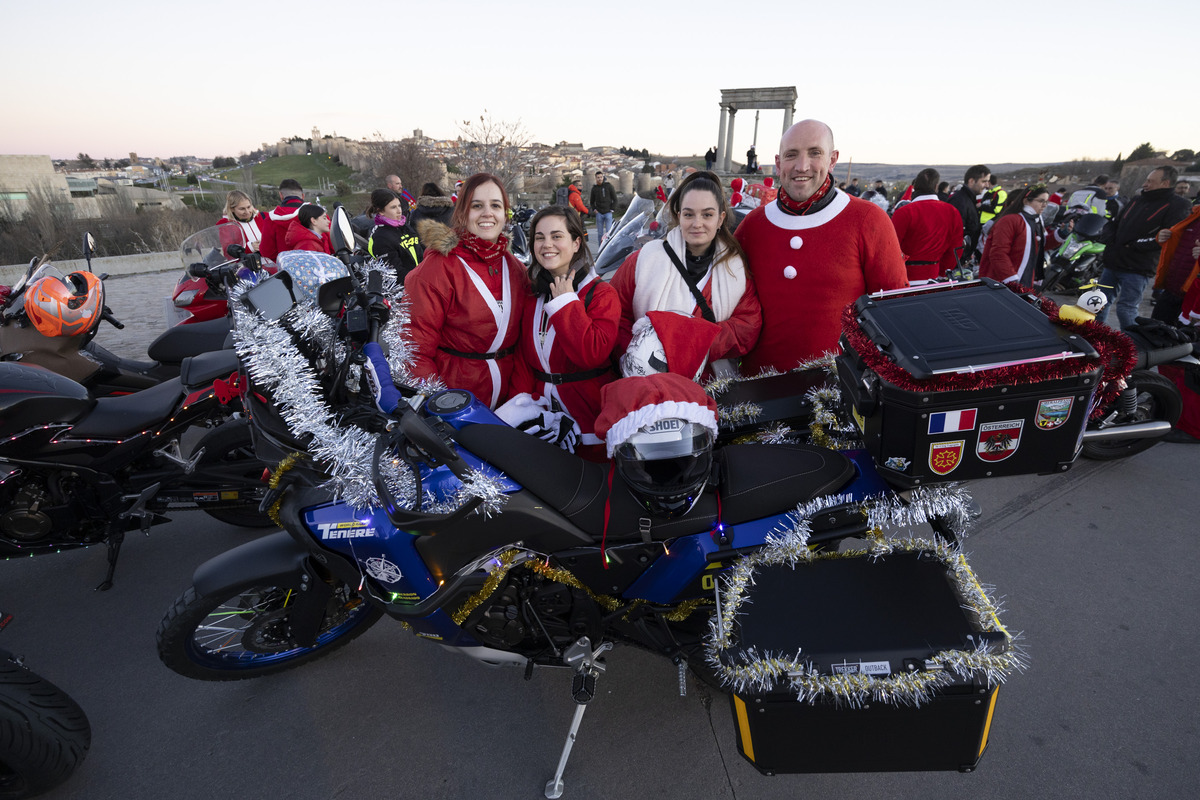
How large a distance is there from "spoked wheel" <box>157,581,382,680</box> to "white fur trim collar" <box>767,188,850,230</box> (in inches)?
96.8

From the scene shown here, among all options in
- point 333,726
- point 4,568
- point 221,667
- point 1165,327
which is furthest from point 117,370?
point 1165,327

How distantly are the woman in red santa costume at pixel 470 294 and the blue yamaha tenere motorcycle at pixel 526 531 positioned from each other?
714 millimetres

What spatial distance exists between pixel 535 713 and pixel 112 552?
93.0 inches

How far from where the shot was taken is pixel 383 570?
1877mm

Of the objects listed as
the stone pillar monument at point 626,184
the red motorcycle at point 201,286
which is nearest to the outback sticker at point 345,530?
the red motorcycle at point 201,286

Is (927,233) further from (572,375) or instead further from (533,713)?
(533,713)

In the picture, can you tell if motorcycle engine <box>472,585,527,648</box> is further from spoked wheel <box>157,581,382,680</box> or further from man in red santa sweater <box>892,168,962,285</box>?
man in red santa sweater <box>892,168,962,285</box>

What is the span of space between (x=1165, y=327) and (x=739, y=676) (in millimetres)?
3719

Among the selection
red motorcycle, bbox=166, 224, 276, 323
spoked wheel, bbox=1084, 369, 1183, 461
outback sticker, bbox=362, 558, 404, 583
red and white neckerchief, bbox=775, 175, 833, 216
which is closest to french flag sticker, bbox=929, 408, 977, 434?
red and white neckerchief, bbox=775, 175, 833, 216

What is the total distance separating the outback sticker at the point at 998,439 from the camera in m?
1.55

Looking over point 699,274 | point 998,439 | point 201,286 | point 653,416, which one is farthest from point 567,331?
point 201,286

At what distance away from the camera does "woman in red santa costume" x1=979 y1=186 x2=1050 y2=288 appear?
5492 mm

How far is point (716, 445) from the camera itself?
7.39 feet

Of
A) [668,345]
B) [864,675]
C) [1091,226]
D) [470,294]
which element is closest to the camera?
[864,675]
